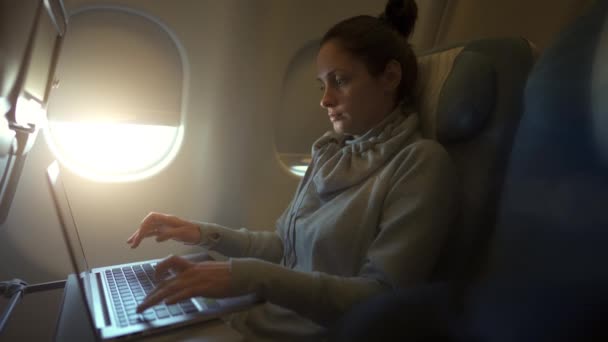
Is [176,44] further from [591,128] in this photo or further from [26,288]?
[591,128]

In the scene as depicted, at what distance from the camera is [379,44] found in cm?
89

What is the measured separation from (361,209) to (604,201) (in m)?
0.44

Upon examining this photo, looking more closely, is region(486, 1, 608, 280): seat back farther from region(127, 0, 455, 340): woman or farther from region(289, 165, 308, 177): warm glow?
region(289, 165, 308, 177): warm glow

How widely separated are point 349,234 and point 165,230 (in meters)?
0.50

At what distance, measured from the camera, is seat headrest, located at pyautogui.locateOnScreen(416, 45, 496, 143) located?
762mm

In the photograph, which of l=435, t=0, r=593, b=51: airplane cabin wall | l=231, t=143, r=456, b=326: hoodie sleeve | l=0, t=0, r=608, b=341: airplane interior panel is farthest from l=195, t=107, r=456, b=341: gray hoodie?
l=435, t=0, r=593, b=51: airplane cabin wall

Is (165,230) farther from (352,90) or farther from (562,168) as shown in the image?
(562,168)

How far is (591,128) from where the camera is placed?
489 millimetres

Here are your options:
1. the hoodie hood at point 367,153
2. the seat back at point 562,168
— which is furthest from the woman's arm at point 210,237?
the seat back at point 562,168

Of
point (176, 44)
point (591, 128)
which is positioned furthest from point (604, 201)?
point (176, 44)

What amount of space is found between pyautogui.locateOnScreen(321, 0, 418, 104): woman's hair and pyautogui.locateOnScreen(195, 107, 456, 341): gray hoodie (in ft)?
0.34

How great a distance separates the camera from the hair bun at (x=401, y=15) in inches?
38.7

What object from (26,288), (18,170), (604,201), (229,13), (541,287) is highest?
(229,13)

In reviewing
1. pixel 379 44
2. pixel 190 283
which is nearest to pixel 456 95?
pixel 379 44
